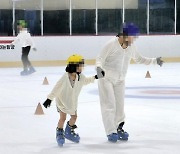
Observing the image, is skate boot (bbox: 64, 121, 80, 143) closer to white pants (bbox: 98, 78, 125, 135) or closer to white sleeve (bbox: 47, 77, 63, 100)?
white pants (bbox: 98, 78, 125, 135)

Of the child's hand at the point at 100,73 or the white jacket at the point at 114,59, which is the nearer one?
the child's hand at the point at 100,73

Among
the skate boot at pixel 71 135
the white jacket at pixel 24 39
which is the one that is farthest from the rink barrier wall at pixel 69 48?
the skate boot at pixel 71 135

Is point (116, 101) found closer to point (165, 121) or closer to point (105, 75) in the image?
point (105, 75)

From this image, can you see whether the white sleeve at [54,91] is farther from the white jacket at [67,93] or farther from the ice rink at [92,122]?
the ice rink at [92,122]

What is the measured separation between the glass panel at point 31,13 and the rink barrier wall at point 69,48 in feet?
3.16

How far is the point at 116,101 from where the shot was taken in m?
5.49

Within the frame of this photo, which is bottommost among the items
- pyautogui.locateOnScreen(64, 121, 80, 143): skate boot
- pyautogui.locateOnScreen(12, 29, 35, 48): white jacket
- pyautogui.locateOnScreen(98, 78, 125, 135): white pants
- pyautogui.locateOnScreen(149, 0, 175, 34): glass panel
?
pyautogui.locateOnScreen(64, 121, 80, 143): skate boot

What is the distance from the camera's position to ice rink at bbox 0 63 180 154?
4.99 metres

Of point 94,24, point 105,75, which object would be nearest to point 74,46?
point 94,24

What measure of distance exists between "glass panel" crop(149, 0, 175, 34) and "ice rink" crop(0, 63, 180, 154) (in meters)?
7.81

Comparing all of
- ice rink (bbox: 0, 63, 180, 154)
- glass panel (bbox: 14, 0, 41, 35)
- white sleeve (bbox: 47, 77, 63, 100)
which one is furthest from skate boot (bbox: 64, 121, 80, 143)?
glass panel (bbox: 14, 0, 41, 35)

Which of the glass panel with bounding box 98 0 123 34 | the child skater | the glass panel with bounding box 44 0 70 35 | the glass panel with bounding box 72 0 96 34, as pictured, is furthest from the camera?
the glass panel with bounding box 98 0 123 34

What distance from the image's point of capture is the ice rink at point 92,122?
499cm

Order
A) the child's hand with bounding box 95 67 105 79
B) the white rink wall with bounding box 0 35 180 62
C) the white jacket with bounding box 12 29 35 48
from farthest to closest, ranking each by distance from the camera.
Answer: the white rink wall with bounding box 0 35 180 62 < the white jacket with bounding box 12 29 35 48 < the child's hand with bounding box 95 67 105 79
